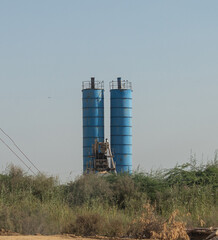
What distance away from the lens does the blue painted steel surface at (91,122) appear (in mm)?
44250

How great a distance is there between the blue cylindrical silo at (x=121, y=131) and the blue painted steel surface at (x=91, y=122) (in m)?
1.03

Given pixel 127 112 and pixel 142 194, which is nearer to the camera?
pixel 142 194

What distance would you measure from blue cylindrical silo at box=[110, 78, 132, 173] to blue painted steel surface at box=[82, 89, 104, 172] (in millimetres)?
1026

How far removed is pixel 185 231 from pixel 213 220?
7.74ft

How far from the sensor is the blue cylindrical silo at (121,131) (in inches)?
1737

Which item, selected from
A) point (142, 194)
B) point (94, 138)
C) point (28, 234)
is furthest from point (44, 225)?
point (94, 138)

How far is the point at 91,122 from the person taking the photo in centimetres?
4419

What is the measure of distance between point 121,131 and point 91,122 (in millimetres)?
2630

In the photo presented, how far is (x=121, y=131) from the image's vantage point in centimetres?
4406

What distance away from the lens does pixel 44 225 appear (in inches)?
549

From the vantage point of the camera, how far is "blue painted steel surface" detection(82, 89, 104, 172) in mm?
44250

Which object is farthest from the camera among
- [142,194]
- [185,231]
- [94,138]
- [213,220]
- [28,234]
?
[94,138]

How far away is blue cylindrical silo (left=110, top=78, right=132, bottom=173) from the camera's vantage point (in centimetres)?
4412

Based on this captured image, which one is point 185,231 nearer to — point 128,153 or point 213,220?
point 213,220
